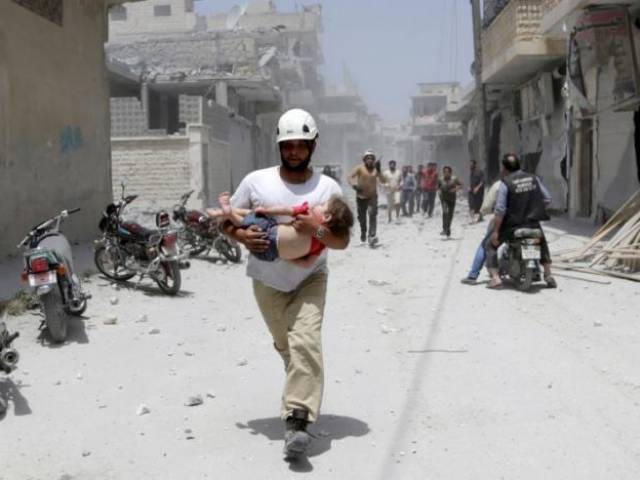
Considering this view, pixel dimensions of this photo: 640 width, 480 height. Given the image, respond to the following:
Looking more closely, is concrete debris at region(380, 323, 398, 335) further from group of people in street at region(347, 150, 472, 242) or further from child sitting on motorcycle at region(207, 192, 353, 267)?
group of people in street at region(347, 150, 472, 242)

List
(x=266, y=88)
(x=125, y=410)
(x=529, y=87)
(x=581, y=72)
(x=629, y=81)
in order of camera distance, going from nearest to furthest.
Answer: (x=125, y=410), (x=629, y=81), (x=581, y=72), (x=529, y=87), (x=266, y=88)

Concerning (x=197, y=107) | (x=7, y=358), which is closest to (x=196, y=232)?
(x=7, y=358)

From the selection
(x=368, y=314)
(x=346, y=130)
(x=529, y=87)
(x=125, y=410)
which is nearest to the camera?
(x=125, y=410)

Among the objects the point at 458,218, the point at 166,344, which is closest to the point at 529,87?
the point at 458,218

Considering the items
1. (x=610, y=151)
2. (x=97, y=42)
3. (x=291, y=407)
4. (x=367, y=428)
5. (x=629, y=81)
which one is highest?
(x=97, y=42)

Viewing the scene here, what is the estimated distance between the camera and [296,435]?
3.70m

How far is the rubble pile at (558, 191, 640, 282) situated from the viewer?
9672 millimetres

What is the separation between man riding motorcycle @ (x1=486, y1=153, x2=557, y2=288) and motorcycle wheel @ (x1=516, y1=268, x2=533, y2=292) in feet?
0.79

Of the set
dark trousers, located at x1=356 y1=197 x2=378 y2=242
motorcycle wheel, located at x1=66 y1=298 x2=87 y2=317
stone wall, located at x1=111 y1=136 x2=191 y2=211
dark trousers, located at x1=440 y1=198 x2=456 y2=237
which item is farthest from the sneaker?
stone wall, located at x1=111 y1=136 x2=191 y2=211

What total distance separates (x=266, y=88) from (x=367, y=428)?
2799 centimetres

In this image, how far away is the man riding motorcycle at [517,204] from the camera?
29.0ft

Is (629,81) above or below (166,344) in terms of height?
above

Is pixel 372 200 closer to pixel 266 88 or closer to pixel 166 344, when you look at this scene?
pixel 166 344

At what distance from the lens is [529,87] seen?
22.9m
